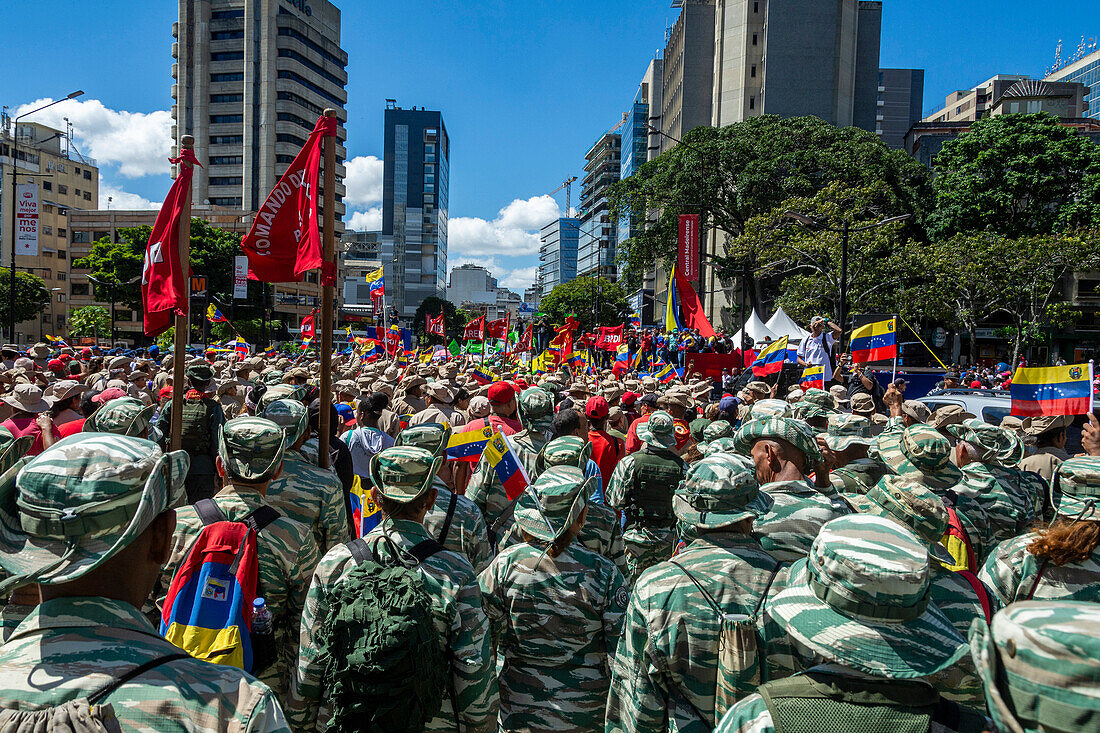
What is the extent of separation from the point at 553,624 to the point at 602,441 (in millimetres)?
3464

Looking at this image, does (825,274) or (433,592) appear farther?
(825,274)

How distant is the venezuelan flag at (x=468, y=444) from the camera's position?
5234 millimetres

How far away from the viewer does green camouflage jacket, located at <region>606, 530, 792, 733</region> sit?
2.83 metres

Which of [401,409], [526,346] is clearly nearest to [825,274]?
[526,346]

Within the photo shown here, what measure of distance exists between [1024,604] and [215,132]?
10452cm

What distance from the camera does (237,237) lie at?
6350 cm

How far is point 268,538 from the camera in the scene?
352 cm

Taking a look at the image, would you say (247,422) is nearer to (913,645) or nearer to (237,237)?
(913,645)

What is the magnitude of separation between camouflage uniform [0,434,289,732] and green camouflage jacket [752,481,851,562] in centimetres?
233

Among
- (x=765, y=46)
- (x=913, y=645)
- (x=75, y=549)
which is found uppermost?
(x=765, y=46)

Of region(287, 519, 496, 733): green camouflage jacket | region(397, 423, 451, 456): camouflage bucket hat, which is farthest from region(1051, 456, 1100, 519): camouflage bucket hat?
region(397, 423, 451, 456): camouflage bucket hat

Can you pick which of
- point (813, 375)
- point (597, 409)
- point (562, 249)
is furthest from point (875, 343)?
point (562, 249)

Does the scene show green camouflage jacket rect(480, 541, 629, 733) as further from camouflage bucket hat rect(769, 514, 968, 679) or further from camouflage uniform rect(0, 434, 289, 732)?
camouflage uniform rect(0, 434, 289, 732)

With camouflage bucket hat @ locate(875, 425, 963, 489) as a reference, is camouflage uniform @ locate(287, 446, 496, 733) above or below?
below
